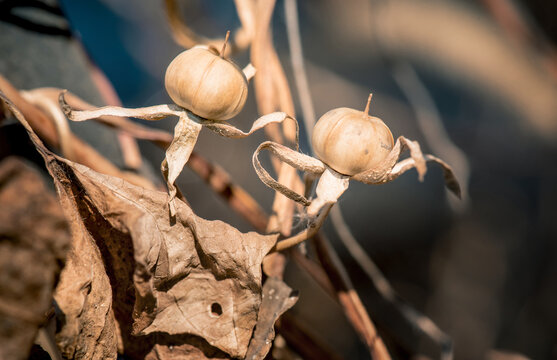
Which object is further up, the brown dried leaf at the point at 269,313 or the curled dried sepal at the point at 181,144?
the curled dried sepal at the point at 181,144

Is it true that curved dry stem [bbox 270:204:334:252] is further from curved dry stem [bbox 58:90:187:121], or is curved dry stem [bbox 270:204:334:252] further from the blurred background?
the blurred background

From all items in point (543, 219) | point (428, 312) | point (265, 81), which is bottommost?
point (428, 312)

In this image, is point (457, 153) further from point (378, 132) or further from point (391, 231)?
point (378, 132)

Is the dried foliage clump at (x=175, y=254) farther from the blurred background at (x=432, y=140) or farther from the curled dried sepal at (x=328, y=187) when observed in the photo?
the blurred background at (x=432, y=140)

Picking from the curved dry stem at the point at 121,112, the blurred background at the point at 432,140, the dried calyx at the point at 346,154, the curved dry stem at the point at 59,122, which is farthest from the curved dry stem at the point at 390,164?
the blurred background at the point at 432,140

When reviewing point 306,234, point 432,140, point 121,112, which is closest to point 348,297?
point 306,234

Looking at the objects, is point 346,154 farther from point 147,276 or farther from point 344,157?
point 147,276

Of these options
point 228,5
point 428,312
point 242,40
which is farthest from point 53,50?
point 428,312
